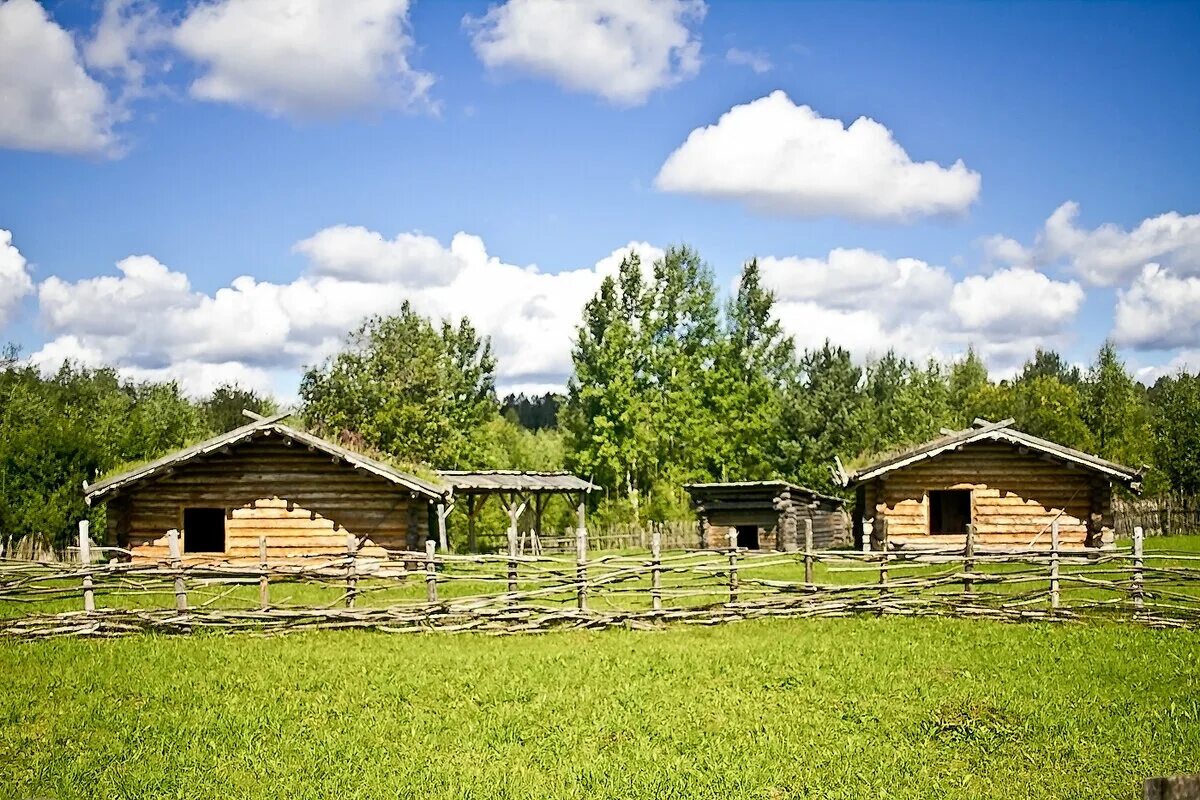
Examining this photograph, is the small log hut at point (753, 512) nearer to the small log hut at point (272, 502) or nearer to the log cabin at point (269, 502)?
the small log hut at point (272, 502)

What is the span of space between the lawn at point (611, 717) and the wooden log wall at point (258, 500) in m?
9.70

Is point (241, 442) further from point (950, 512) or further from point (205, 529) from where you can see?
point (950, 512)

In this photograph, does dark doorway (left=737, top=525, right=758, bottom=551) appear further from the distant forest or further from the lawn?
the lawn

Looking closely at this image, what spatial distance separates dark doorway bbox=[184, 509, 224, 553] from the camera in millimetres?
31844

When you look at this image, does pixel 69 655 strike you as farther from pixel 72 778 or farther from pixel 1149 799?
pixel 1149 799

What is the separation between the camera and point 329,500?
25.3 metres

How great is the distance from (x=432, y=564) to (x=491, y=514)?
1354 inches

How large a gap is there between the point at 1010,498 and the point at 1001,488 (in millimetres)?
362

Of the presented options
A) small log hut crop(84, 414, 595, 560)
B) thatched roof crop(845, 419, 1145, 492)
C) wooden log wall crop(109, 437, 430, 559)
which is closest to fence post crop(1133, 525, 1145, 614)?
thatched roof crop(845, 419, 1145, 492)

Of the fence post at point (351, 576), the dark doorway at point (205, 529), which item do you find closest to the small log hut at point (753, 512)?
the dark doorway at point (205, 529)

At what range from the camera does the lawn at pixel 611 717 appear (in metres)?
8.80

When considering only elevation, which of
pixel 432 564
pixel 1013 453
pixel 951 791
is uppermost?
pixel 1013 453

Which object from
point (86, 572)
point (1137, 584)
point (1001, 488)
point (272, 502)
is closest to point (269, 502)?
point (272, 502)

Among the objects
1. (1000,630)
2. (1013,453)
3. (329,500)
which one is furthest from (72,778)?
(1013,453)
